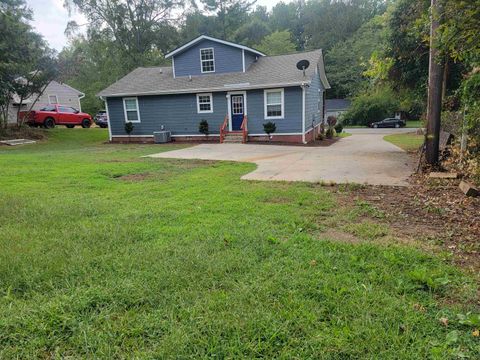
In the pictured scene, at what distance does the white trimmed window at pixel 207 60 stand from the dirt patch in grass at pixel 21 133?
33.7ft

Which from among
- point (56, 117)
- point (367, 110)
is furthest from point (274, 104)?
point (367, 110)

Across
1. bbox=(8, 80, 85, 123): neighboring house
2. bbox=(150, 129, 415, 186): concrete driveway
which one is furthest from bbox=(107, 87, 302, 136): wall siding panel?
bbox=(8, 80, 85, 123): neighboring house

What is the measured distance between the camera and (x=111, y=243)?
3430 millimetres

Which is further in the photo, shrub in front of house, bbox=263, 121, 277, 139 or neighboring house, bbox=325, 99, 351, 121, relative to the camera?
neighboring house, bbox=325, 99, 351, 121

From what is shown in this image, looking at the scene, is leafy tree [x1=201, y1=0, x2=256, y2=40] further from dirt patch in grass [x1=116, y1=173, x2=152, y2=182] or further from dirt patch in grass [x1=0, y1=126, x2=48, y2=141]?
dirt patch in grass [x1=116, y1=173, x2=152, y2=182]

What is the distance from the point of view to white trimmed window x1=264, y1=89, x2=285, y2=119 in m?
15.4

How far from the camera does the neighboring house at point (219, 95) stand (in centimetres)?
1534

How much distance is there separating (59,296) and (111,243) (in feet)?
3.24

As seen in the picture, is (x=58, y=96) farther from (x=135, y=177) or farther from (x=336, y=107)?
(x=336, y=107)

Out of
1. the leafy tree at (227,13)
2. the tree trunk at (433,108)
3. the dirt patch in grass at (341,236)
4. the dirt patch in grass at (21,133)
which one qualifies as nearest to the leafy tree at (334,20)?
the leafy tree at (227,13)

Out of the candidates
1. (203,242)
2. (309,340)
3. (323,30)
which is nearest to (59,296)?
(203,242)

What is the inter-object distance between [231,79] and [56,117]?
13833mm

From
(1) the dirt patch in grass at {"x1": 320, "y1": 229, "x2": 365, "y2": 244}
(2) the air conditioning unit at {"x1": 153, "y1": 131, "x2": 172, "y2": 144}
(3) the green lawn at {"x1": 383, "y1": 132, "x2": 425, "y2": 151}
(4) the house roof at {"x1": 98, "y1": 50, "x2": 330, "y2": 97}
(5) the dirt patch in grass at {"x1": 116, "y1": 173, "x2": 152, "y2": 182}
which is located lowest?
(3) the green lawn at {"x1": 383, "y1": 132, "x2": 425, "y2": 151}

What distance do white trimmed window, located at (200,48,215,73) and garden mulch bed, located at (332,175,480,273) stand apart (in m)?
13.7
